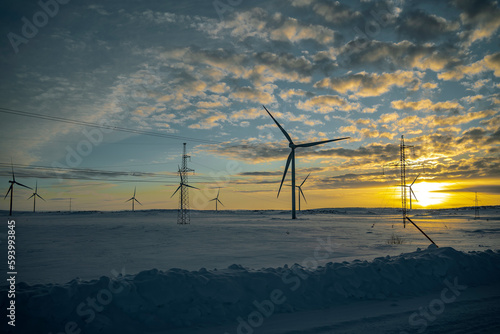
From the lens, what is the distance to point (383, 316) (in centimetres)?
706

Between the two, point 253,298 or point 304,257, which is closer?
point 253,298

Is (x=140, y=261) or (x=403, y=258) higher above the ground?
(x=403, y=258)

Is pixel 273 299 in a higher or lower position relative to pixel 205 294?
lower

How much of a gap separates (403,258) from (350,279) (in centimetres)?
325

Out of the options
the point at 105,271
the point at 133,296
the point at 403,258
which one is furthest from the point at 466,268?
the point at 105,271

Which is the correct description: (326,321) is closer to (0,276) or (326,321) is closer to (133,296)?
(133,296)

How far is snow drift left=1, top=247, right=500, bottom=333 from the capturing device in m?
6.50

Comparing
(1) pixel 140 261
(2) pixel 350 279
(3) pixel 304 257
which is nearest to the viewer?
(2) pixel 350 279

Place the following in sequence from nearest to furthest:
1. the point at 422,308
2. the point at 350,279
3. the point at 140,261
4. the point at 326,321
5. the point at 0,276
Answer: the point at 326,321 < the point at 422,308 < the point at 350,279 < the point at 0,276 < the point at 140,261

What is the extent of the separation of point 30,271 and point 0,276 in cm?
88

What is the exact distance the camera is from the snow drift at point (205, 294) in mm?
6504

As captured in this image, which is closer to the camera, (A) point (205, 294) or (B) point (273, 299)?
(A) point (205, 294)

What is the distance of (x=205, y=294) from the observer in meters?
7.56

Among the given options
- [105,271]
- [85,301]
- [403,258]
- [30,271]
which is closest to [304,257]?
[403,258]
